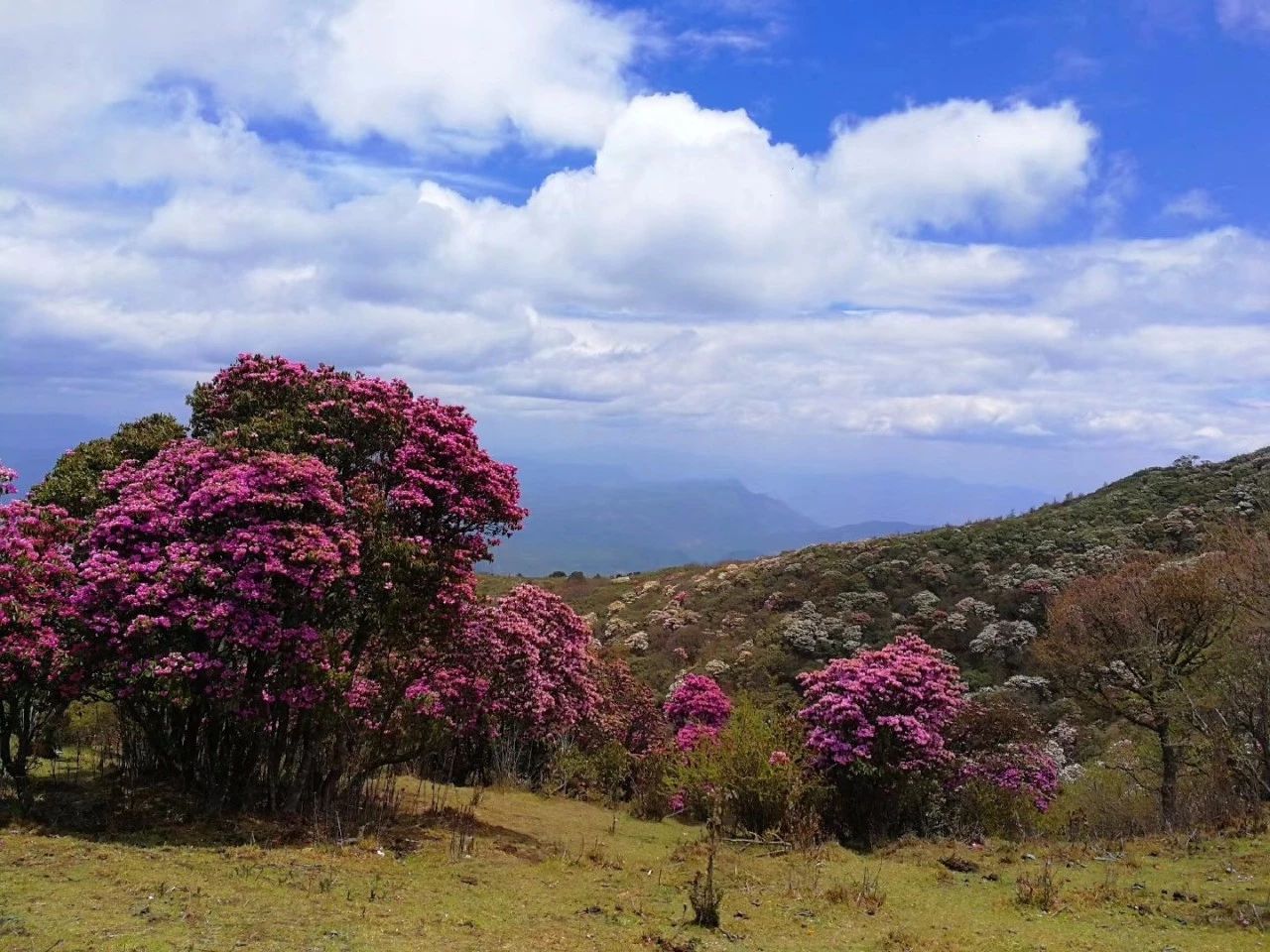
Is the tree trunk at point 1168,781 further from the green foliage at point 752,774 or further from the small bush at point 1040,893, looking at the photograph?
the green foliage at point 752,774

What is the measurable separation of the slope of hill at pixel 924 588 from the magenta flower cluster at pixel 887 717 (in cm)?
1574

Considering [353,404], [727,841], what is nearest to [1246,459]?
[727,841]

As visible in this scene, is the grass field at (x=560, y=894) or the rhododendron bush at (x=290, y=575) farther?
the rhododendron bush at (x=290, y=575)

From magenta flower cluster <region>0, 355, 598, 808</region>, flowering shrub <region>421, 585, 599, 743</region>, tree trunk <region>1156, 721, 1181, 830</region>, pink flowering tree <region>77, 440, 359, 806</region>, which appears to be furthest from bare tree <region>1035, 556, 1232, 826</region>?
pink flowering tree <region>77, 440, 359, 806</region>

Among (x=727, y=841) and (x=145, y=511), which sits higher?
(x=145, y=511)

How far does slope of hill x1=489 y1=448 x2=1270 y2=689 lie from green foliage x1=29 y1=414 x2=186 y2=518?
957 inches

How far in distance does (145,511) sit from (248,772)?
4.20 m

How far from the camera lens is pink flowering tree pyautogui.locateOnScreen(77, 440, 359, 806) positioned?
34.4 ft

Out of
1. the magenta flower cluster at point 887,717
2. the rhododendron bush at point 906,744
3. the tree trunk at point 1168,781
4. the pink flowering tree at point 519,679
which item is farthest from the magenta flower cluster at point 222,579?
the tree trunk at point 1168,781

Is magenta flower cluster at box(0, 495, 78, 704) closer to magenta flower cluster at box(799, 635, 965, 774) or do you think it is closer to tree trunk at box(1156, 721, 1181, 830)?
magenta flower cluster at box(799, 635, 965, 774)

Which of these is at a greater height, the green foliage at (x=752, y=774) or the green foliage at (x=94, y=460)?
the green foliage at (x=94, y=460)

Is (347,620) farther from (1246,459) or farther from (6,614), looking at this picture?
(1246,459)

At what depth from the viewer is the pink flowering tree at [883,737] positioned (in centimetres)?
1609

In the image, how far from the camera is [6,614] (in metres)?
9.98
